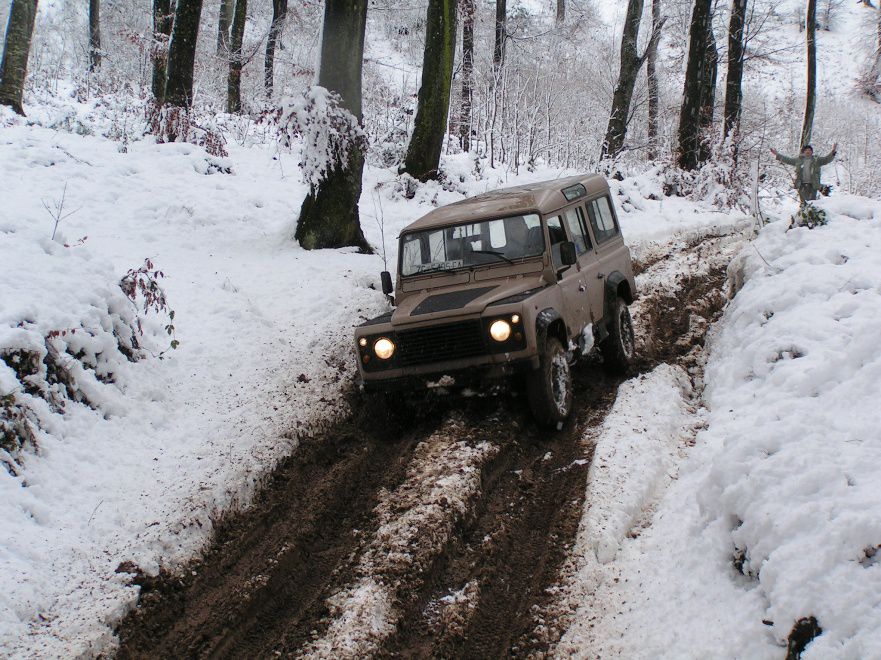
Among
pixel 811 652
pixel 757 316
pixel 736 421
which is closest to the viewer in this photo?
pixel 811 652

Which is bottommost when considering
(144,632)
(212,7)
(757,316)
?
(144,632)

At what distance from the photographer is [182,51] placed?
11.8 meters

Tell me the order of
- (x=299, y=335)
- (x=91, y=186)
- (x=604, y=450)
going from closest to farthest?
(x=604, y=450) → (x=299, y=335) → (x=91, y=186)

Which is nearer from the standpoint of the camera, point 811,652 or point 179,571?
point 811,652

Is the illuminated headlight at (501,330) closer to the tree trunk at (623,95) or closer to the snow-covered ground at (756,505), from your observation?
the snow-covered ground at (756,505)

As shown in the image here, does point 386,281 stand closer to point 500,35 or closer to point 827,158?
point 827,158

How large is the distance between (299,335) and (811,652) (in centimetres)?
568

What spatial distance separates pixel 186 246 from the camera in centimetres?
898

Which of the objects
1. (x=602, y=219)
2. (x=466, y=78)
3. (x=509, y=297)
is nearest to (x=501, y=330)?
(x=509, y=297)

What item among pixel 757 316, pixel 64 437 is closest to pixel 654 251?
pixel 757 316

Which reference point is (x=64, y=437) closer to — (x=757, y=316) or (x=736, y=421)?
(x=736, y=421)

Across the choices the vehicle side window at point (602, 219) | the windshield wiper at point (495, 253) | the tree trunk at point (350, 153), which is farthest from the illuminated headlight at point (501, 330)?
the tree trunk at point (350, 153)

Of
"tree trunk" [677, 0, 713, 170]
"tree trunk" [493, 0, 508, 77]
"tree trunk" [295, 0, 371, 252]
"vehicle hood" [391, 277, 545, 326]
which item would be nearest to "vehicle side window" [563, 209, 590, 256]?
"vehicle hood" [391, 277, 545, 326]

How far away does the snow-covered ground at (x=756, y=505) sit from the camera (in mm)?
2998
